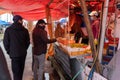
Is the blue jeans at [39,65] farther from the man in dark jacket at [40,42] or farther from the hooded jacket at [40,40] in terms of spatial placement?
the hooded jacket at [40,40]

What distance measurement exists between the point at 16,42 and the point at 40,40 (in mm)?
593

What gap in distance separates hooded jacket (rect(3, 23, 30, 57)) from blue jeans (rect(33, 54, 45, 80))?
16.9 inches

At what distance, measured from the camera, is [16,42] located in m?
5.72

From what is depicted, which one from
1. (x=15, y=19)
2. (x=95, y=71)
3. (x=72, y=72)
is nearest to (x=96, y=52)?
(x=95, y=71)

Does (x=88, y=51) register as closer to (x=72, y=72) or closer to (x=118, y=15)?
(x=72, y=72)

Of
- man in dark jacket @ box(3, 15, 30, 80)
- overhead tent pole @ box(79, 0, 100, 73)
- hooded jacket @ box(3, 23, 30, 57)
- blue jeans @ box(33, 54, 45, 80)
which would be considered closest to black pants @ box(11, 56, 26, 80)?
man in dark jacket @ box(3, 15, 30, 80)

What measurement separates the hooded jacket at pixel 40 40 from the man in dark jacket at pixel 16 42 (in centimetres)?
25

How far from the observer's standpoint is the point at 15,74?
5.96 metres

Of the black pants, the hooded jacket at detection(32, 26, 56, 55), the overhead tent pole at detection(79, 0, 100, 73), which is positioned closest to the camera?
the overhead tent pole at detection(79, 0, 100, 73)

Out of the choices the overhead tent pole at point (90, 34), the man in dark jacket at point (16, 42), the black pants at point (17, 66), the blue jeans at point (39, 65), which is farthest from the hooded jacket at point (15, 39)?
the overhead tent pole at point (90, 34)

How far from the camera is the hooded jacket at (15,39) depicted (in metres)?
5.66

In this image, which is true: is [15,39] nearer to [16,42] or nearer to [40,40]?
[16,42]

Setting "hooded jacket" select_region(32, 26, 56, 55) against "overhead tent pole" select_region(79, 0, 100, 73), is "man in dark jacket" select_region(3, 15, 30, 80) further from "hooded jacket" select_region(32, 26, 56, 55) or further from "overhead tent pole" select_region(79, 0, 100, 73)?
"overhead tent pole" select_region(79, 0, 100, 73)

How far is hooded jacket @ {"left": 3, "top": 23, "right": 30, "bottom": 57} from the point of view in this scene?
5.66 meters
